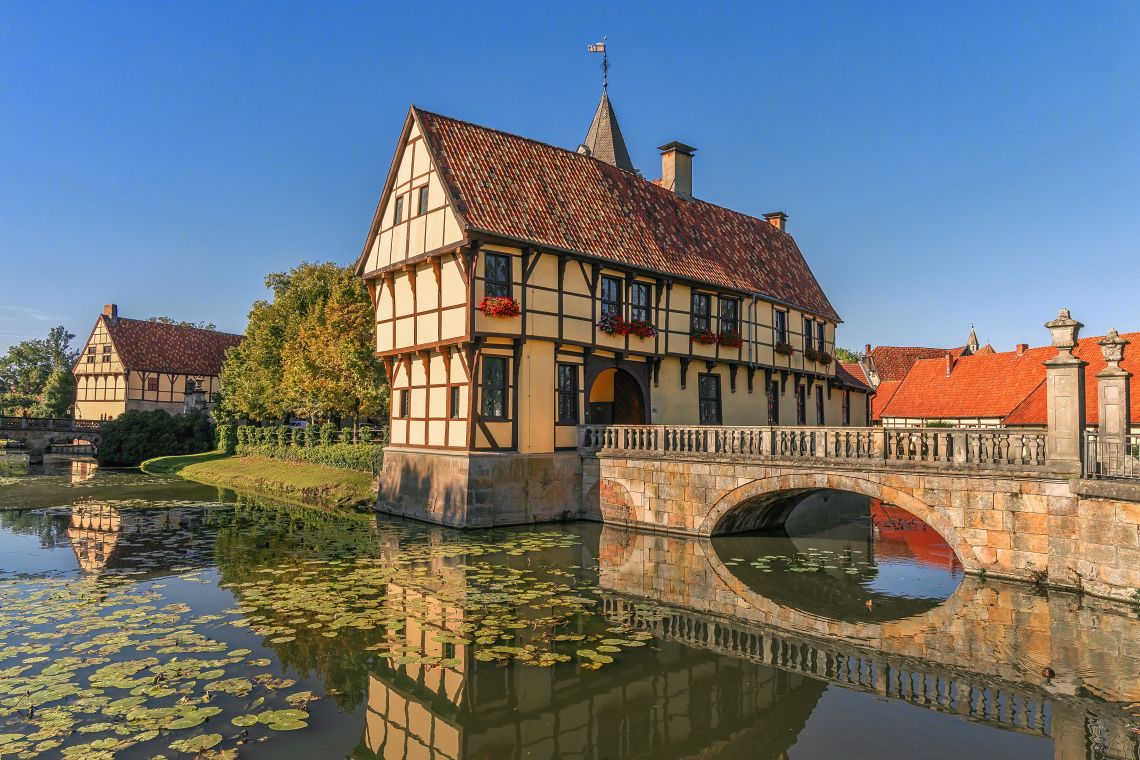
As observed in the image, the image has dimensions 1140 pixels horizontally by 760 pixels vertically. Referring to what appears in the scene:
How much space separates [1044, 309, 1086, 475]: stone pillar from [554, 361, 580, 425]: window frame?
38.9 ft

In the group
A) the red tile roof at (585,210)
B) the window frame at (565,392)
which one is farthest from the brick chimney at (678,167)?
the window frame at (565,392)

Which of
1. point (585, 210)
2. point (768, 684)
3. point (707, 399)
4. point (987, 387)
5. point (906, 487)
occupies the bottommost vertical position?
point (768, 684)

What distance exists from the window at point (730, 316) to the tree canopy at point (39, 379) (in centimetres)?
6337

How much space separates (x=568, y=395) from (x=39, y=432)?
43.4 metres

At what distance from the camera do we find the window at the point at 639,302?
73.0ft

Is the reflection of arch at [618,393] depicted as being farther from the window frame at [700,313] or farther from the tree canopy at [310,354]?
the tree canopy at [310,354]

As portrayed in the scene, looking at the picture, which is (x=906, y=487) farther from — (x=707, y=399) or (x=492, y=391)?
(x=707, y=399)

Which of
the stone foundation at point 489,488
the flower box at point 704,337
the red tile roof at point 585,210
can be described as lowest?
the stone foundation at point 489,488

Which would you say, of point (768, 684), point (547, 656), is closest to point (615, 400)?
point (547, 656)

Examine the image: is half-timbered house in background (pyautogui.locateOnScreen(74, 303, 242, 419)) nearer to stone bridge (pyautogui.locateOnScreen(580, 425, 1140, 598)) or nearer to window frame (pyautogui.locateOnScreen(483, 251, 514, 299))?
window frame (pyautogui.locateOnScreen(483, 251, 514, 299))

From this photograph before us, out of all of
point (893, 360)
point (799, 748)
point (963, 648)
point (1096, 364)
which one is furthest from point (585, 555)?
point (893, 360)

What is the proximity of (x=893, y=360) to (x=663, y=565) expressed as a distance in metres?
53.8

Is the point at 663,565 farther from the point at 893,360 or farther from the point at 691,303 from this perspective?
the point at 893,360

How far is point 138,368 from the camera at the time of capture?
55281 mm
